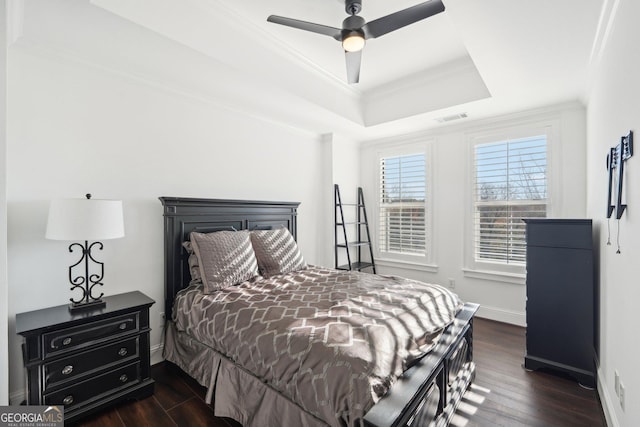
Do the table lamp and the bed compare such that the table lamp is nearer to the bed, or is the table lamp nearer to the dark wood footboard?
the bed

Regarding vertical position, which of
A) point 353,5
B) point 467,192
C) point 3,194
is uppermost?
point 353,5

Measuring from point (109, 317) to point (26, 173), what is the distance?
1.11 meters

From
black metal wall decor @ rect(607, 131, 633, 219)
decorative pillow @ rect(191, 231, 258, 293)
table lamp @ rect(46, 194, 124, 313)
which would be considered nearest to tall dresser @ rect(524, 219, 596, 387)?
black metal wall decor @ rect(607, 131, 633, 219)

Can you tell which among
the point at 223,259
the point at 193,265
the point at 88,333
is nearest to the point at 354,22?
the point at 223,259

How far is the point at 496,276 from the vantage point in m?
3.56

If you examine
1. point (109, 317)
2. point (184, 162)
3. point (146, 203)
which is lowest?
point (109, 317)

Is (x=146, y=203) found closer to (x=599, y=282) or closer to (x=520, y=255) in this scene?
(x=599, y=282)

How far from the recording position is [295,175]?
3.98m

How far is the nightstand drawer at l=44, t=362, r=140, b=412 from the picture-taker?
5.82ft

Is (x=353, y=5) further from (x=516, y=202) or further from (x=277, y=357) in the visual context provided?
(x=516, y=202)

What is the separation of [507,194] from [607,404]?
2.21 m

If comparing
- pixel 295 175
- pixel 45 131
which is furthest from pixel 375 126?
pixel 45 131

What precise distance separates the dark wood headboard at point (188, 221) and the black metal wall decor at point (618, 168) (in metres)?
2.88

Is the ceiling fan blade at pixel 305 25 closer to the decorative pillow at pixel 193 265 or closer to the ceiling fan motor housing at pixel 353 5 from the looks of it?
the ceiling fan motor housing at pixel 353 5
